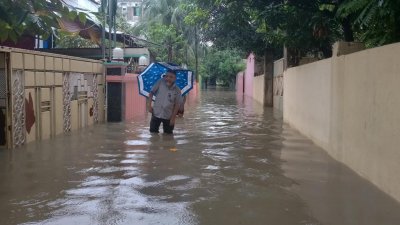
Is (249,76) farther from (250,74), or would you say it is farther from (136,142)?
(136,142)

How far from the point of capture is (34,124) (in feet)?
32.0

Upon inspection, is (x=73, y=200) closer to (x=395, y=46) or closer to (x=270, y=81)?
(x=395, y=46)

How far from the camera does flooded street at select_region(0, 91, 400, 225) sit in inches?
191

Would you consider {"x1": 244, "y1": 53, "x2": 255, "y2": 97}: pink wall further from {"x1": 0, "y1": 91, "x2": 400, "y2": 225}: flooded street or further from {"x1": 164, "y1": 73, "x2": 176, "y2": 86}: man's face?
{"x1": 0, "y1": 91, "x2": 400, "y2": 225}: flooded street

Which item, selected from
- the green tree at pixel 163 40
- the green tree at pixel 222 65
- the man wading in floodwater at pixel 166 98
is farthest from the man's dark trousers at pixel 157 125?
the green tree at pixel 222 65

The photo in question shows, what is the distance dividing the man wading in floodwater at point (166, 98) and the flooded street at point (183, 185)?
1.13 metres

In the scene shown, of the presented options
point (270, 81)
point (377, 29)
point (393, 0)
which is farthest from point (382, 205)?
point (270, 81)

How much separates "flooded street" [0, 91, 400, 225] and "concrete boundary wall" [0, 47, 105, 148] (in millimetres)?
513

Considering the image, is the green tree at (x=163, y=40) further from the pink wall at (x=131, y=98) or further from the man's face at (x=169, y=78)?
the man's face at (x=169, y=78)

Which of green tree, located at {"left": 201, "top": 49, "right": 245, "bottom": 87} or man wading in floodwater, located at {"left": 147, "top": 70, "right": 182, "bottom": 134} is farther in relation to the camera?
green tree, located at {"left": 201, "top": 49, "right": 245, "bottom": 87}

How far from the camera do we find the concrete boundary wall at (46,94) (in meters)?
8.84

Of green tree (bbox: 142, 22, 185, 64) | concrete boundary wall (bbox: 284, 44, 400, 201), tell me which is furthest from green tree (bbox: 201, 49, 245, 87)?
concrete boundary wall (bbox: 284, 44, 400, 201)

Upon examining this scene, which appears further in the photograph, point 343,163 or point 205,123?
point 205,123

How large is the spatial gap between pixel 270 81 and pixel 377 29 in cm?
1730
